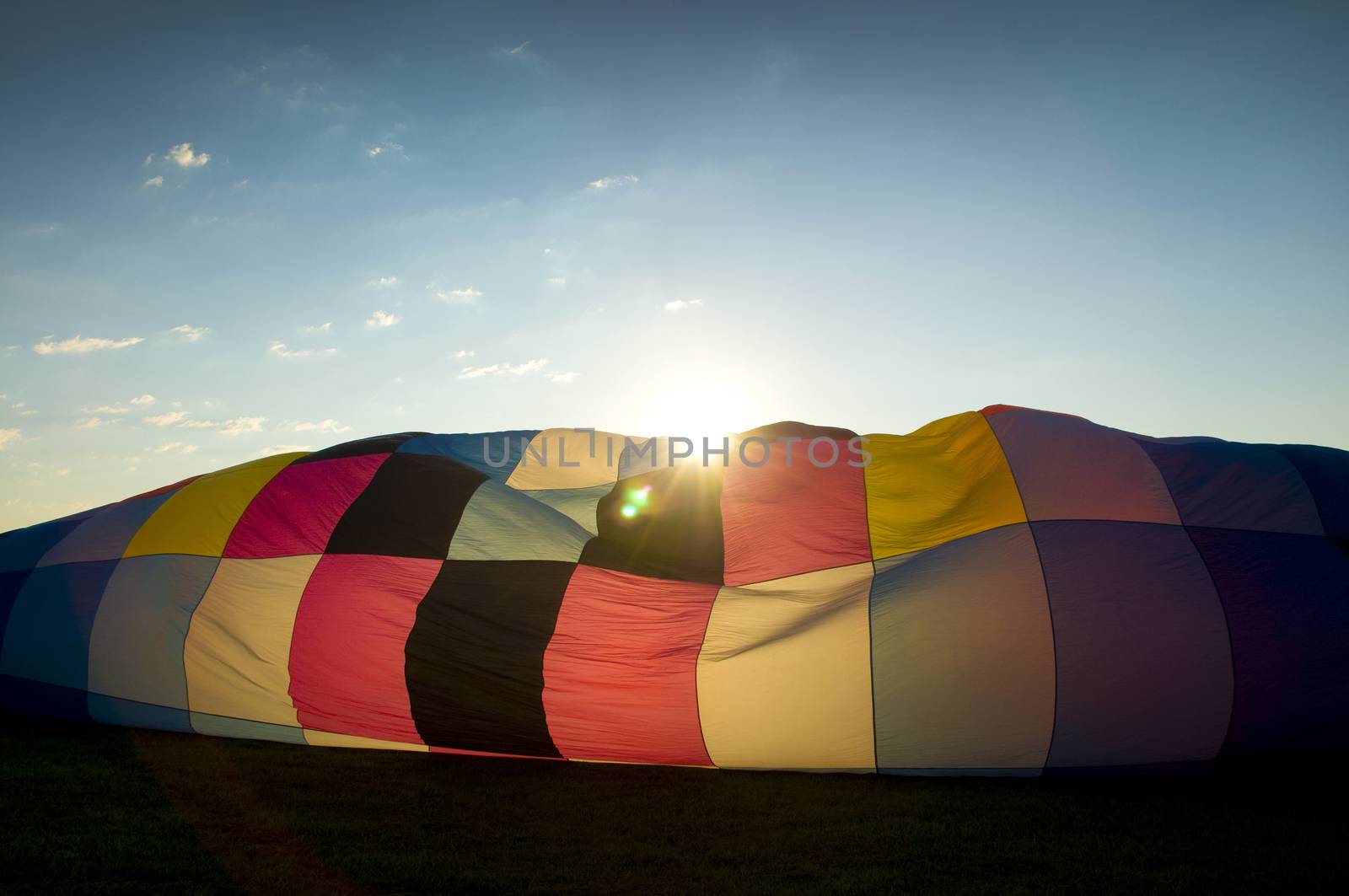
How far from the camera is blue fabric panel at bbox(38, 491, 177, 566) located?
4999 mm

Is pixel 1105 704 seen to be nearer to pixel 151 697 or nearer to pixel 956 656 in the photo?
pixel 956 656

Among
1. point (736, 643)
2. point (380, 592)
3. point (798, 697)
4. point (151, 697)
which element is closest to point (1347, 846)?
point (798, 697)

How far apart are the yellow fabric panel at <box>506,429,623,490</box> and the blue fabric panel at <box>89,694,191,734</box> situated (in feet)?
7.09

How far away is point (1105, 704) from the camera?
11.5ft

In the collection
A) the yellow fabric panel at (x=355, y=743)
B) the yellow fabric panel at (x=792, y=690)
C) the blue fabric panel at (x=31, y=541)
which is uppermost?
the blue fabric panel at (x=31, y=541)

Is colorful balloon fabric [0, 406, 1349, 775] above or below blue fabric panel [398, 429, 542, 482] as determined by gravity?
below

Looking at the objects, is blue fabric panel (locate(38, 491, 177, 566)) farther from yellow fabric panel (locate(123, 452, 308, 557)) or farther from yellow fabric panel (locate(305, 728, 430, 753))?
yellow fabric panel (locate(305, 728, 430, 753))

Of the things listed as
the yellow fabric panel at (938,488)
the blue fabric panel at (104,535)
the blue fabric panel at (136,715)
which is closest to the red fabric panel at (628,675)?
the yellow fabric panel at (938,488)

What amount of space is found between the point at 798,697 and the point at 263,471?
366cm

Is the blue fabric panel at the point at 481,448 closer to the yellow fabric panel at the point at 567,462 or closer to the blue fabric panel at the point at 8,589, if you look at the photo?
the yellow fabric panel at the point at 567,462

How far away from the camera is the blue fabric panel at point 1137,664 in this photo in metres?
3.49

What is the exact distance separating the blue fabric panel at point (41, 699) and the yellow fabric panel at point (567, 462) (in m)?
2.57

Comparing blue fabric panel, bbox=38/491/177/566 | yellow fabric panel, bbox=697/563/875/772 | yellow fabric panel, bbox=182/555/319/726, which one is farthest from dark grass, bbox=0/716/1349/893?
blue fabric panel, bbox=38/491/177/566

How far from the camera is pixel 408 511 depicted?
472 cm
